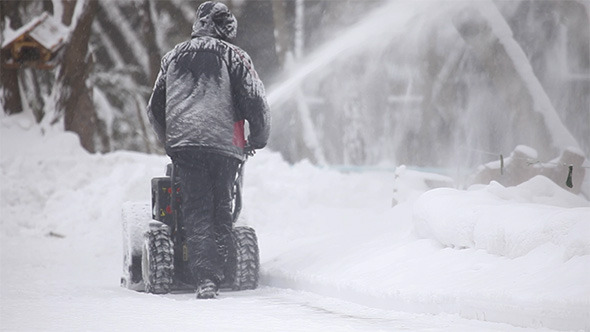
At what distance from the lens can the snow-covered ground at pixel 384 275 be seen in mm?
5406

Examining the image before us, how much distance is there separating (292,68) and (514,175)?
1426cm

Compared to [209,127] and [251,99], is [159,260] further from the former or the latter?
[251,99]

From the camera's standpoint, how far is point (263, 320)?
234 inches

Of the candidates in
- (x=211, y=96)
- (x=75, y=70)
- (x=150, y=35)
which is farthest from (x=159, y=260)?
(x=150, y=35)

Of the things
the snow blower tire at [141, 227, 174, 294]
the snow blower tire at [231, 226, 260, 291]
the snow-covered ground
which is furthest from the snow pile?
the snow blower tire at [141, 227, 174, 294]

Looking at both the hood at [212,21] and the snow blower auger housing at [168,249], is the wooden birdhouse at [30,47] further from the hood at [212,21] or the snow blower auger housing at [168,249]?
the hood at [212,21]

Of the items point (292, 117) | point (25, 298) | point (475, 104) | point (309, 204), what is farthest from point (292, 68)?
point (25, 298)

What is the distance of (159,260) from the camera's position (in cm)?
750

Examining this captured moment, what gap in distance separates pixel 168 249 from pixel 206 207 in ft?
1.28

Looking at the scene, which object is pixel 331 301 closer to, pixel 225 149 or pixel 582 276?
pixel 225 149

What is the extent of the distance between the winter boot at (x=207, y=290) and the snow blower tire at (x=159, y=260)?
1.06 feet

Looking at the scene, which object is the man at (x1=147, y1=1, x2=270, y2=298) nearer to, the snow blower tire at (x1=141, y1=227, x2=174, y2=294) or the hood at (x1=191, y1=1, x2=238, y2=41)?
the hood at (x1=191, y1=1, x2=238, y2=41)

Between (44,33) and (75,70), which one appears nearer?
(44,33)

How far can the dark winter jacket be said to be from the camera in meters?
7.45
